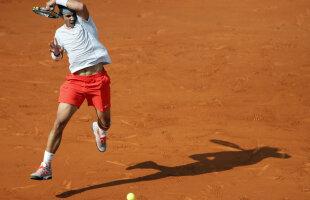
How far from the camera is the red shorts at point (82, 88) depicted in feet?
20.3

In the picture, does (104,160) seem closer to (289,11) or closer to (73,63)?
(73,63)

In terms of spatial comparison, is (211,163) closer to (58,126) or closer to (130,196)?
(130,196)

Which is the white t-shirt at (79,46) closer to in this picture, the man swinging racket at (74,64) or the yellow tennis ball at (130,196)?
the man swinging racket at (74,64)

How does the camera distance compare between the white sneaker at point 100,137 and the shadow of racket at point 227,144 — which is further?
the shadow of racket at point 227,144

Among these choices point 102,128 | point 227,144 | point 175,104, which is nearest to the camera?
point 102,128

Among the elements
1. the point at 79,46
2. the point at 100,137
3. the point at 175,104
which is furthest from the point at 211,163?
the point at 79,46

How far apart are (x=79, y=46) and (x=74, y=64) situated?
26cm

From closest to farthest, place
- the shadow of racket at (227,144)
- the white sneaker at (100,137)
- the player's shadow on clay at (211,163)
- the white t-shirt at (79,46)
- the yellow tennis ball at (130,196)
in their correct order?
the yellow tennis ball at (130,196), the white t-shirt at (79,46), the player's shadow on clay at (211,163), the white sneaker at (100,137), the shadow of racket at (227,144)

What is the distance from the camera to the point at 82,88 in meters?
6.23

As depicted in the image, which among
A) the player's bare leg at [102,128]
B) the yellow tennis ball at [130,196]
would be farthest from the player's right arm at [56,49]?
the yellow tennis ball at [130,196]

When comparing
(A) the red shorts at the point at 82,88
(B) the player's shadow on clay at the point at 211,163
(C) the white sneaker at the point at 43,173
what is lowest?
(B) the player's shadow on clay at the point at 211,163

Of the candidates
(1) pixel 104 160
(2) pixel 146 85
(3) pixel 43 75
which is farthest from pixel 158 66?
(1) pixel 104 160

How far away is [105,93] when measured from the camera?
644cm

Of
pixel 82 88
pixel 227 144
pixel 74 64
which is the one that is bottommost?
pixel 227 144
